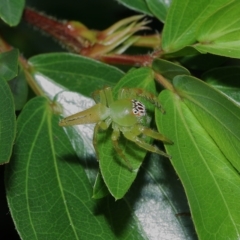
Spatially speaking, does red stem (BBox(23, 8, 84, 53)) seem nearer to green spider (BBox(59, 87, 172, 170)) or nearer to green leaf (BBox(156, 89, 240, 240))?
green spider (BBox(59, 87, 172, 170))

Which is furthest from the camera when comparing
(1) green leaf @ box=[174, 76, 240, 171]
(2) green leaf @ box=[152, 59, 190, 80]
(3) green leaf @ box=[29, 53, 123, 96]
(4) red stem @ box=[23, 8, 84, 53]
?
(4) red stem @ box=[23, 8, 84, 53]

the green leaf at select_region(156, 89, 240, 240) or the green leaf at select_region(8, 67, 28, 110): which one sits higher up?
the green leaf at select_region(156, 89, 240, 240)

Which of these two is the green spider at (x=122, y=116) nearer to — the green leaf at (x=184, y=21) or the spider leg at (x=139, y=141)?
the spider leg at (x=139, y=141)

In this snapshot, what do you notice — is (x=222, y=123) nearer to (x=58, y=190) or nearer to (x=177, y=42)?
(x=177, y=42)

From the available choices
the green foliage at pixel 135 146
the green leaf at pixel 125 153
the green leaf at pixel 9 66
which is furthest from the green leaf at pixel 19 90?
the green leaf at pixel 125 153

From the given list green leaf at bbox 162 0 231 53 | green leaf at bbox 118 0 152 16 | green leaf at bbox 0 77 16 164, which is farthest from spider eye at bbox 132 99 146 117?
green leaf at bbox 118 0 152 16

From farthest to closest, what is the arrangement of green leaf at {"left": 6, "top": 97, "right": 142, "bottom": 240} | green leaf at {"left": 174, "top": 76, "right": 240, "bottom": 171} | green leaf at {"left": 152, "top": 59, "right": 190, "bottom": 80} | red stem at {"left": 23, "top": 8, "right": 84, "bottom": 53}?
red stem at {"left": 23, "top": 8, "right": 84, "bottom": 53}
green leaf at {"left": 6, "top": 97, "right": 142, "bottom": 240}
green leaf at {"left": 152, "top": 59, "right": 190, "bottom": 80}
green leaf at {"left": 174, "top": 76, "right": 240, "bottom": 171}

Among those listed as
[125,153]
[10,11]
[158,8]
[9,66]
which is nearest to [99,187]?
[125,153]

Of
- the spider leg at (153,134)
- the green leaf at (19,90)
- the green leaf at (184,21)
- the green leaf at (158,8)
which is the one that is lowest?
the green leaf at (19,90)
